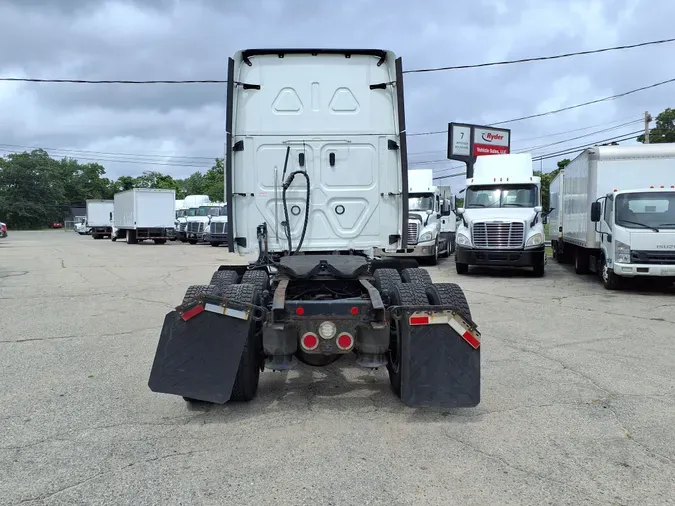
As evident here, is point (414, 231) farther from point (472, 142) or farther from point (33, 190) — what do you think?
point (33, 190)

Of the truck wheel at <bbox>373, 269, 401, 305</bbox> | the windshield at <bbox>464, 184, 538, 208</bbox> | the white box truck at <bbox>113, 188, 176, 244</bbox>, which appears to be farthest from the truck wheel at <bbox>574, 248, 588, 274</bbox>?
the white box truck at <bbox>113, 188, 176, 244</bbox>

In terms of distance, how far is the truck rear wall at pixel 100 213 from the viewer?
50000 millimetres

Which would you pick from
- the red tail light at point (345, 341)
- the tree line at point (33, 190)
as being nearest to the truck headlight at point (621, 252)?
the red tail light at point (345, 341)

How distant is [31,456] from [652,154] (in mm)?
13348

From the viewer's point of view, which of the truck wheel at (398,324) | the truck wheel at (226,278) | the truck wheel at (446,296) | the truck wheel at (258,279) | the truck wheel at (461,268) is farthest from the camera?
the truck wheel at (461,268)

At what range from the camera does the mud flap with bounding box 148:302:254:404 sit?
4613mm

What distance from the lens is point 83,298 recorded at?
39.5 feet

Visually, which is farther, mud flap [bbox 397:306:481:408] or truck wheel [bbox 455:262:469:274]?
truck wheel [bbox 455:262:469:274]

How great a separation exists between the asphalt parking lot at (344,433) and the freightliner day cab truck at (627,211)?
4437 millimetres

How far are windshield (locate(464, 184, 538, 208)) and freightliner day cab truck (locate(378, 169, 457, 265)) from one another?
1.29 metres

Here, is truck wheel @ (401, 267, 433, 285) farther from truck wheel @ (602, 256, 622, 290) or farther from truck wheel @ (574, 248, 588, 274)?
truck wheel @ (574, 248, 588, 274)

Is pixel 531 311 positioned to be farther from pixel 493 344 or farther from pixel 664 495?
pixel 664 495

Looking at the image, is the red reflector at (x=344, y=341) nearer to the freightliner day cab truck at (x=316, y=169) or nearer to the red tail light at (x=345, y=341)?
the red tail light at (x=345, y=341)

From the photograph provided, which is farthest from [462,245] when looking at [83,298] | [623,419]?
[623,419]
